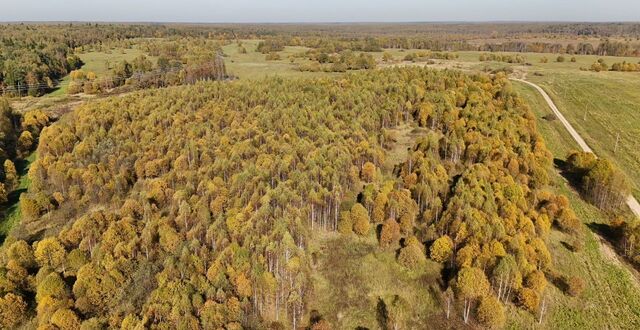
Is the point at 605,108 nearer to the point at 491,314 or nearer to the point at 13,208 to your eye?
the point at 491,314

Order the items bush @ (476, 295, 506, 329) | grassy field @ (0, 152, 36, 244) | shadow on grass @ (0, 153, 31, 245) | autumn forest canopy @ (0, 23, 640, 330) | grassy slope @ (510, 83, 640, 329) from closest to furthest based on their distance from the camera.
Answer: bush @ (476, 295, 506, 329) < grassy slope @ (510, 83, 640, 329) < autumn forest canopy @ (0, 23, 640, 330) < shadow on grass @ (0, 153, 31, 245) < grassy field @ (0, 152, 36, 244)

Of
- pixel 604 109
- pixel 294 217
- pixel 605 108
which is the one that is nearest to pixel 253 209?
pixel 294 217

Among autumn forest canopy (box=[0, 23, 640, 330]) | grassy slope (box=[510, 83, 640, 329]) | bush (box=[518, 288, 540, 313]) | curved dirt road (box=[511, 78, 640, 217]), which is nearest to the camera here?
grassy slope (box=[510, 83, 640, 329])

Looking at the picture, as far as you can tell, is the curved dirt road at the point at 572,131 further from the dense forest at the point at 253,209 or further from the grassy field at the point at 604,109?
the dense forest at the point at 253,209

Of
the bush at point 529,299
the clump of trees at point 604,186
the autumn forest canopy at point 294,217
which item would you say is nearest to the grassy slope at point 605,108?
the clump of trees at point 604,186

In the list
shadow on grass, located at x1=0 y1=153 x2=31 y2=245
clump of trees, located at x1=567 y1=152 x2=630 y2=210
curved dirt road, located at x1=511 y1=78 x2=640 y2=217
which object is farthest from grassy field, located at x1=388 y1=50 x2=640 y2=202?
shadow on grass, located at x1=0 y1=153 x2=31 y2=245

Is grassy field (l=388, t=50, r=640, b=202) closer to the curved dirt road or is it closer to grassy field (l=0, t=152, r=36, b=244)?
the curved dirt road
